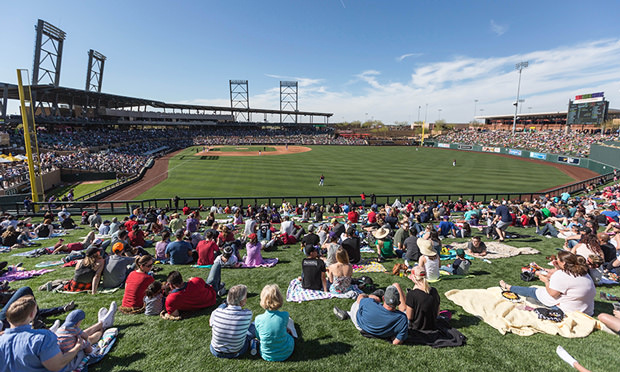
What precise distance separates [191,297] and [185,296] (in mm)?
121

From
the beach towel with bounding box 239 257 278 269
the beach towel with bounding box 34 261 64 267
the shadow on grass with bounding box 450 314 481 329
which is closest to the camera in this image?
the shadow on grass with bounding box 450 314 481 329

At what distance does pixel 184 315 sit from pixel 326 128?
12667 centimetres

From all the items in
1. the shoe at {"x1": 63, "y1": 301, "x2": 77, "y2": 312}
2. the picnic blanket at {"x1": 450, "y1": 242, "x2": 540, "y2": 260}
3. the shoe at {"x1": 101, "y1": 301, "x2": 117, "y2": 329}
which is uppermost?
the shoe at {"x1": 101, "y1": 301, "x2": 117, "y2": 329}

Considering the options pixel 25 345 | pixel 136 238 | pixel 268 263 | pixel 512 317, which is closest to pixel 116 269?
pixel 136 238

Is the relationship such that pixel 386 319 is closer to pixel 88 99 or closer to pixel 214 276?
pixel 214 276

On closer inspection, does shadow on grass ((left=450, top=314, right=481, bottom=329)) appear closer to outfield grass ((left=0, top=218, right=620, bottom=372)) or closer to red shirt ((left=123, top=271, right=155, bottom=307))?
outfield grass ((left=0, top=218, right=620, bottom=372))

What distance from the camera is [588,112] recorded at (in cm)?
6306

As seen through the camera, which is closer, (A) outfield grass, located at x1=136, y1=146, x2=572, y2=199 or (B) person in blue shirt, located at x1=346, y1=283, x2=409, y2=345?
(B) person in blue shirt, located at x1=346, y1=283, x2=409, y2=345

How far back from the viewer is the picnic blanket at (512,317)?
504cm

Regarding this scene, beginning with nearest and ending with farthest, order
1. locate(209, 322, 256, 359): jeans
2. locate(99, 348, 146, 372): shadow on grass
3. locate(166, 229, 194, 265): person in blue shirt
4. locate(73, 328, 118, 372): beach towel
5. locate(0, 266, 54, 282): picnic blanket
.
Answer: locate(73, 328, 118, 372): beach towel → locate(99, 348, 146, 372): shadow on grass → locate(209, 322, 256, 359): jeans → locate(0, 266, 54, 282): picnic blanket → locate(166, 229, 194, 265): person in blue shirt

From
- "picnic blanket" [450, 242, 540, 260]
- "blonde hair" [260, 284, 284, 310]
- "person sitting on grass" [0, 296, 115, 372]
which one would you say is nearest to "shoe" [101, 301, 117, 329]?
"person sitting on grass" [0, 296, 115, 372]

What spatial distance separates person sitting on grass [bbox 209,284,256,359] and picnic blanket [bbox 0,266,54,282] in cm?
675

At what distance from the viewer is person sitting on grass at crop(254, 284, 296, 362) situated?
436 centimetres

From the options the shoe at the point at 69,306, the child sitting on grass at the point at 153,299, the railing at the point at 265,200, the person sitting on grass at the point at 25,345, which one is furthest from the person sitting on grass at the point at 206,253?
the railing at the point at 265,200
